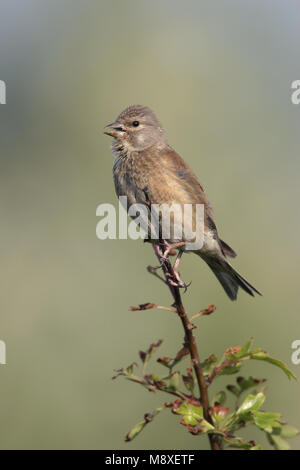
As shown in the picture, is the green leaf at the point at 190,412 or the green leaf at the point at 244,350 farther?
the green leaf at the point at 244,350

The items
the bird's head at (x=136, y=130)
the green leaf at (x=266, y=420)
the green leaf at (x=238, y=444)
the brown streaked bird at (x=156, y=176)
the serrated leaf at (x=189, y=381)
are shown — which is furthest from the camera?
the bird's head at (x=136, y=130)

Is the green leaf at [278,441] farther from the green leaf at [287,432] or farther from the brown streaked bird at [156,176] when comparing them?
the brown streaked bird at [156,176]

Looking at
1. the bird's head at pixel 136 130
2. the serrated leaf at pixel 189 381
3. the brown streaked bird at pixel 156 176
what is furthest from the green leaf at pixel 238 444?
the bird's head at pixel 136 130

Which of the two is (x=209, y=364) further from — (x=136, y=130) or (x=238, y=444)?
(x=136, y=130)

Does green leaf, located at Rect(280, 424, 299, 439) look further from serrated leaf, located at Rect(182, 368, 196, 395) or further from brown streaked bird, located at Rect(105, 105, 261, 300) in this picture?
brown streaked bird, located at Rect(105, 105, 261, 300)

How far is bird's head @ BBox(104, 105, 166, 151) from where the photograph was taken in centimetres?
A: 394

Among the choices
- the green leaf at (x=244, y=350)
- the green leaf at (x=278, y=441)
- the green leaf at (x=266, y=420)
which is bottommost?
the green leaf at (x=278, y=441)

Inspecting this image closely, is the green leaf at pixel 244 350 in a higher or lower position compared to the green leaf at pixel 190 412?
higher

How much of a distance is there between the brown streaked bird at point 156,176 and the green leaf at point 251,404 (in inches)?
65.5

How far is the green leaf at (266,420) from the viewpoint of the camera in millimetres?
1872

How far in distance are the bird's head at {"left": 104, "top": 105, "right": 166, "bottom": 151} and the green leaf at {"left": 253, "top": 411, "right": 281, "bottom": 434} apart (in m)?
2.28

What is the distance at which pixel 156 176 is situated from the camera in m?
3.73

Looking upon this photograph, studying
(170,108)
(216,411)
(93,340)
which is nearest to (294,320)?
(93,340)

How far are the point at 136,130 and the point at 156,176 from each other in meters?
0.41
